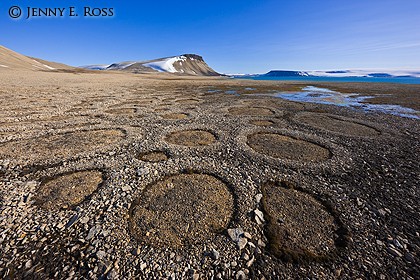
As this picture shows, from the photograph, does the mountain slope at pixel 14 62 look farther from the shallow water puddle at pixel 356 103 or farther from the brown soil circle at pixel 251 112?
the shallow water puddle at pixel 356 103

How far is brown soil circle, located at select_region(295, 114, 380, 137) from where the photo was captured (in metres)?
15.4

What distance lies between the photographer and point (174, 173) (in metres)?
8.80

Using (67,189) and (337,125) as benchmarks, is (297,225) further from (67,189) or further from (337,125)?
(337,125)

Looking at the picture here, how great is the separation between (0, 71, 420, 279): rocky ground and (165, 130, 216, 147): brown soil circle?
0.44 ft

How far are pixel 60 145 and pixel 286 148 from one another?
13940 mm

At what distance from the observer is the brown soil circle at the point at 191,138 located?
1250 cm

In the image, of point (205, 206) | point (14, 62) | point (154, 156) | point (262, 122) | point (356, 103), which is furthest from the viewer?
point (14, 62)

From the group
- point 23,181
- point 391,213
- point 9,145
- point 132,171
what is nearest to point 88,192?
point 132,171

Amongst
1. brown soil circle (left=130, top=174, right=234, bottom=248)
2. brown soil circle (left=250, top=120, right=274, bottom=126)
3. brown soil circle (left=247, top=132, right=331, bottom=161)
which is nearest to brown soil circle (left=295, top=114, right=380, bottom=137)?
brown soil circle (left=250, top=120, right=274, bottom=126)

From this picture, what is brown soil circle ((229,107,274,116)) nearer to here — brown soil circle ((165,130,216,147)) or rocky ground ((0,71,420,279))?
brown soil circle ((165,130,216,147))

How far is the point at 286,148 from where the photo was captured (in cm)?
1187

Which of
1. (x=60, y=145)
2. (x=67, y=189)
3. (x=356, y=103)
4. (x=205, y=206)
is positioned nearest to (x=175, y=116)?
(x=60, y=145)

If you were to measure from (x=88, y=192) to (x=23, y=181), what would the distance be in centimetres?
316

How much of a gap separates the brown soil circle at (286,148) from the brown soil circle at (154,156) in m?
5.67
